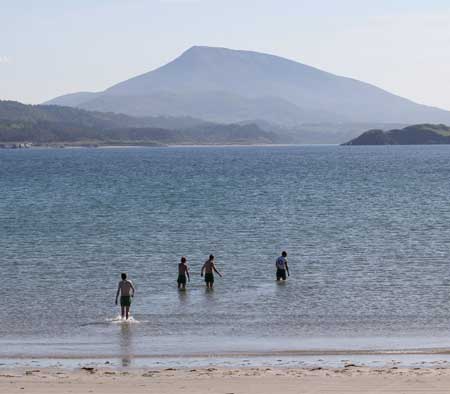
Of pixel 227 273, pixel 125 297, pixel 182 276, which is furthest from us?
pixel 227 273

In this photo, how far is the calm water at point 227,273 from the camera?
24250 mm

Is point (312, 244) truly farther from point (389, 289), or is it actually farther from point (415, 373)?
point (415, 373)

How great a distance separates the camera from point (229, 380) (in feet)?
59.7

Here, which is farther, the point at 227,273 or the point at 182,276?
the point at 227,273

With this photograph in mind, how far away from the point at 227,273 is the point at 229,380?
55.5 feet

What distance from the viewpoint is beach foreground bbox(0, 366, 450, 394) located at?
56.6 ft

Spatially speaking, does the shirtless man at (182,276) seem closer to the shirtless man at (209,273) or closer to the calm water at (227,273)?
the calm water at (227,273)

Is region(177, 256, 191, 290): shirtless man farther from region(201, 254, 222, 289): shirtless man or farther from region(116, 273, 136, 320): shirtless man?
region(116, 273, 136, 320): shirtless man

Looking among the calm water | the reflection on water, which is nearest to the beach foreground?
the reflection on water

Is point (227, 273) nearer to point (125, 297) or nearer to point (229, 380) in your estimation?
point (125, 297)

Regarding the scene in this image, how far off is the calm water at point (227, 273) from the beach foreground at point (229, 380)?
305cm

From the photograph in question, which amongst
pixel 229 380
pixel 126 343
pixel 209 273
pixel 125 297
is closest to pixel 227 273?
pixel 209 273

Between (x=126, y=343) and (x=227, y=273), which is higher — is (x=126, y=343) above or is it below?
below

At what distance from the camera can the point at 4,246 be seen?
43000 mm
